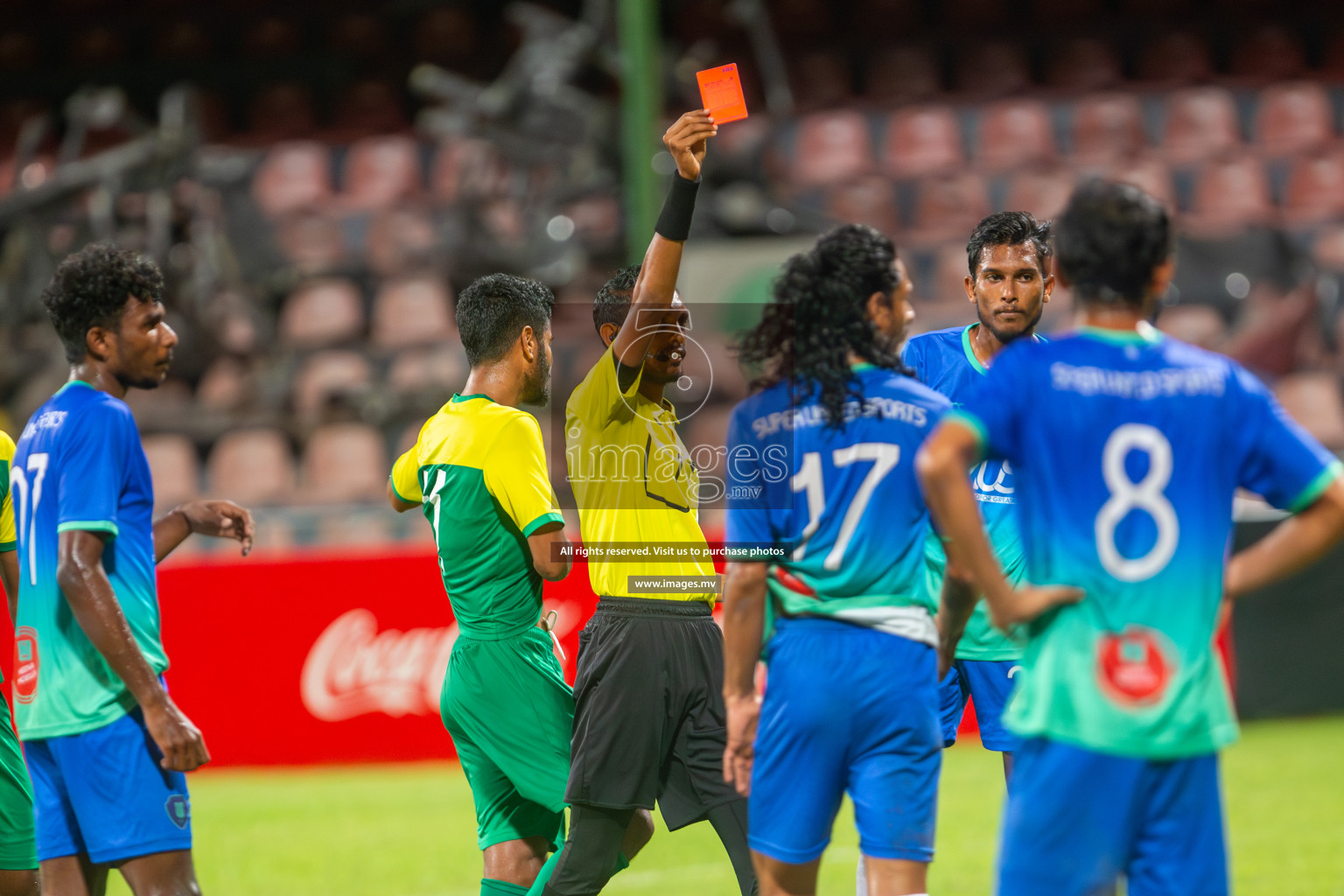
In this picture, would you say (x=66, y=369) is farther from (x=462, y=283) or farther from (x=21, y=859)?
(x=21, y=859)

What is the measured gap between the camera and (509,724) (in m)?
4.46

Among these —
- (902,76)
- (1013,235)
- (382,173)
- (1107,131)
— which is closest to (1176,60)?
(1107,131)

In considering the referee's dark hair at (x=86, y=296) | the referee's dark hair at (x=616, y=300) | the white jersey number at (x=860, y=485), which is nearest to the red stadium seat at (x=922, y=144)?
the referee's dark hair at (x=616, y=300)

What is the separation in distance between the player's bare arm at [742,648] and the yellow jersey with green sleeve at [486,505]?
2.92 ft

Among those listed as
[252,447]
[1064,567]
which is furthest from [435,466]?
[252,447]

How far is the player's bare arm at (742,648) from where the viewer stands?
3.59 metres

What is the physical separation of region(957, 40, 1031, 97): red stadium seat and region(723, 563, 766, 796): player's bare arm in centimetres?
1647

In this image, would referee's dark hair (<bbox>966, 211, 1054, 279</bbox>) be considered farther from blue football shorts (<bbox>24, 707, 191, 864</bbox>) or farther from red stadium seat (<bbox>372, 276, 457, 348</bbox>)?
red stadium seat (<bbox>372, 276, 457, 348</bbox>)

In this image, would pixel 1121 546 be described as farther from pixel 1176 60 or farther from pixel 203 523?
pixel 1176 60

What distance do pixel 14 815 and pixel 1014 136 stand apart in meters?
15.6

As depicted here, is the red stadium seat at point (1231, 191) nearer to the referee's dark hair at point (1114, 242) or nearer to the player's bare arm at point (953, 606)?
the player's bare arm at point (953, 606)

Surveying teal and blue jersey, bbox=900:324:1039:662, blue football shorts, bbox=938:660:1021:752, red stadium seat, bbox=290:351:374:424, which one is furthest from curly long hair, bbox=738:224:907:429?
red stadium seat, bbox=290:351:374:424

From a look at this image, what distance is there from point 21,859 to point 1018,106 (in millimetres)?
16119

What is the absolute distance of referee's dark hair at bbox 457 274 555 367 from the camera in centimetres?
460
